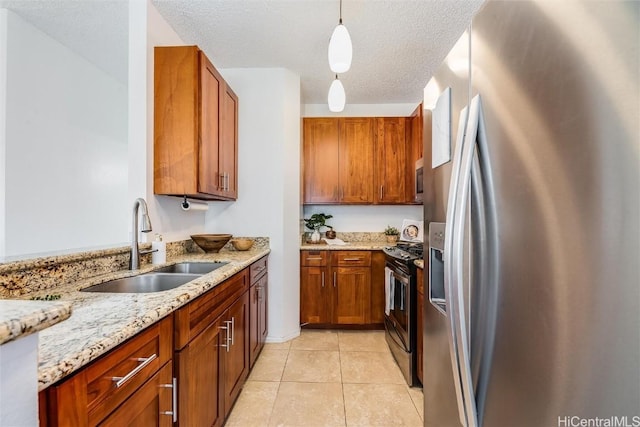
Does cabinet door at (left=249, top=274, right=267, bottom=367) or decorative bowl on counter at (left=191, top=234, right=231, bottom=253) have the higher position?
decorative bowl on counter at (left=191, top=234, right=231, bottom=253)

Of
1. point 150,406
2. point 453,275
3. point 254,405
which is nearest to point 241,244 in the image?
point 254,405

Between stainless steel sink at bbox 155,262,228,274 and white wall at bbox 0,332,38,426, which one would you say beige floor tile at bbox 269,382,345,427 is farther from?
white wall at bbox 0,332,38,426

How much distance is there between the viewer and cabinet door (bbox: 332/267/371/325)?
119 inches

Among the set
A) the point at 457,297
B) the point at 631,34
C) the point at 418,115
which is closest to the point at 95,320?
the point at 457,297

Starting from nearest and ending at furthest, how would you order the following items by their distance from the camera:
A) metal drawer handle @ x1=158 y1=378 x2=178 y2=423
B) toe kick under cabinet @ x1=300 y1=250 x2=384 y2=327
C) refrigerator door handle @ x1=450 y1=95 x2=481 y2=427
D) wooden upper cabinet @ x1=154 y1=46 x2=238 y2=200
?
refrigerator door handle @ x1=450 y1=95 x2=481 y2=427, metal drawer handle @ x1=158 y1=378 x2=178 y2=423, wooden upper cabinet @ x1=154 y1=46 x2=238 y2=200, toe kick under cabinet @ x1=300 y1=250 x2=384 y2=327

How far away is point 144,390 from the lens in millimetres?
886

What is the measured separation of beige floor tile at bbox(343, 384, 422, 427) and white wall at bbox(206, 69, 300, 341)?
106 cm

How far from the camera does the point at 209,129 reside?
7.01 feet

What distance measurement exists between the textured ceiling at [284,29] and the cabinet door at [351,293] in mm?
2090

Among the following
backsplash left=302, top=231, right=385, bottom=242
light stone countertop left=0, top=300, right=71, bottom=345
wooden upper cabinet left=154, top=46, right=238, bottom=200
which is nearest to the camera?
light stone countertop left=0, top=300, right=71, bottom=345

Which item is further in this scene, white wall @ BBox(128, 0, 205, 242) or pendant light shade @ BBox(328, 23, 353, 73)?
white wall @ BBox(128, 0, 205, 242)

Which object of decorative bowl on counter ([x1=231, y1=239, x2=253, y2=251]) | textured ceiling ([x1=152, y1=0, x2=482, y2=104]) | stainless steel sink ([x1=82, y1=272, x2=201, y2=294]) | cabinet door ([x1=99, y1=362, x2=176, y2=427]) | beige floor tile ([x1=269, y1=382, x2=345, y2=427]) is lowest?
beige floor tile ([x1=269, y1=382, x2=345, y2=427])

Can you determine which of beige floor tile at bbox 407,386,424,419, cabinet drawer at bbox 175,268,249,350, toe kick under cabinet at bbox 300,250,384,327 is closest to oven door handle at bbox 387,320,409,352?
beige floor tile at bbox 407,386,424,419

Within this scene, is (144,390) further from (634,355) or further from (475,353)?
(634,355)
